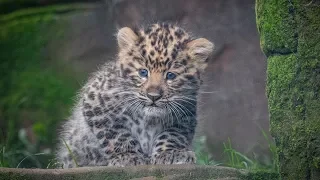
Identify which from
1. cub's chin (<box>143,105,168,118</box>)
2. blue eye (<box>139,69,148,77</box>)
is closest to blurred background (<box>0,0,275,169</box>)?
cub's chin (<box>143,105,168,118</box>)

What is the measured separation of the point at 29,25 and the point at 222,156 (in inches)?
143

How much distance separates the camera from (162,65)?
6.94 meters

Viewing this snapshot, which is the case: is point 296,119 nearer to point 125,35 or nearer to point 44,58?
point 125,35

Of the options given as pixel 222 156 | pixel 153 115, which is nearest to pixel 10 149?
pixel 222 156

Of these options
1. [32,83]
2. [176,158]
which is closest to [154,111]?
[176,158]

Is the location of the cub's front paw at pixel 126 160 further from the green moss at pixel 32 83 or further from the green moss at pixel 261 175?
the green moss at pixel 32 83

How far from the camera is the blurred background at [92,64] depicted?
9.53 m

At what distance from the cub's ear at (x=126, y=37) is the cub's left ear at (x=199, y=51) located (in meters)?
0.56

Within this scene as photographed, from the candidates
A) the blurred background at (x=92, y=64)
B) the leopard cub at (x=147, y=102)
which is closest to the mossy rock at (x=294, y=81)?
the leopard cub at (x=147, y=102)

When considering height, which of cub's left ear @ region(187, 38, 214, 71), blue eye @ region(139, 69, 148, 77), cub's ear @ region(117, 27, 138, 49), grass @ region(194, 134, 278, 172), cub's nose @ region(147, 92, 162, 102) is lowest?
grass @ region(194, 134, 278, 172)

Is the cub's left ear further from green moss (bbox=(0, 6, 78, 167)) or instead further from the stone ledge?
green moss (bbox=(0, 6, 78, 167))

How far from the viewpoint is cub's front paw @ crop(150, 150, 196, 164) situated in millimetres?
6621

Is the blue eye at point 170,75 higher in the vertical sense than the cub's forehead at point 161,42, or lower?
lower

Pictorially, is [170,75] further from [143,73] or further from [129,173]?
[129,173]
